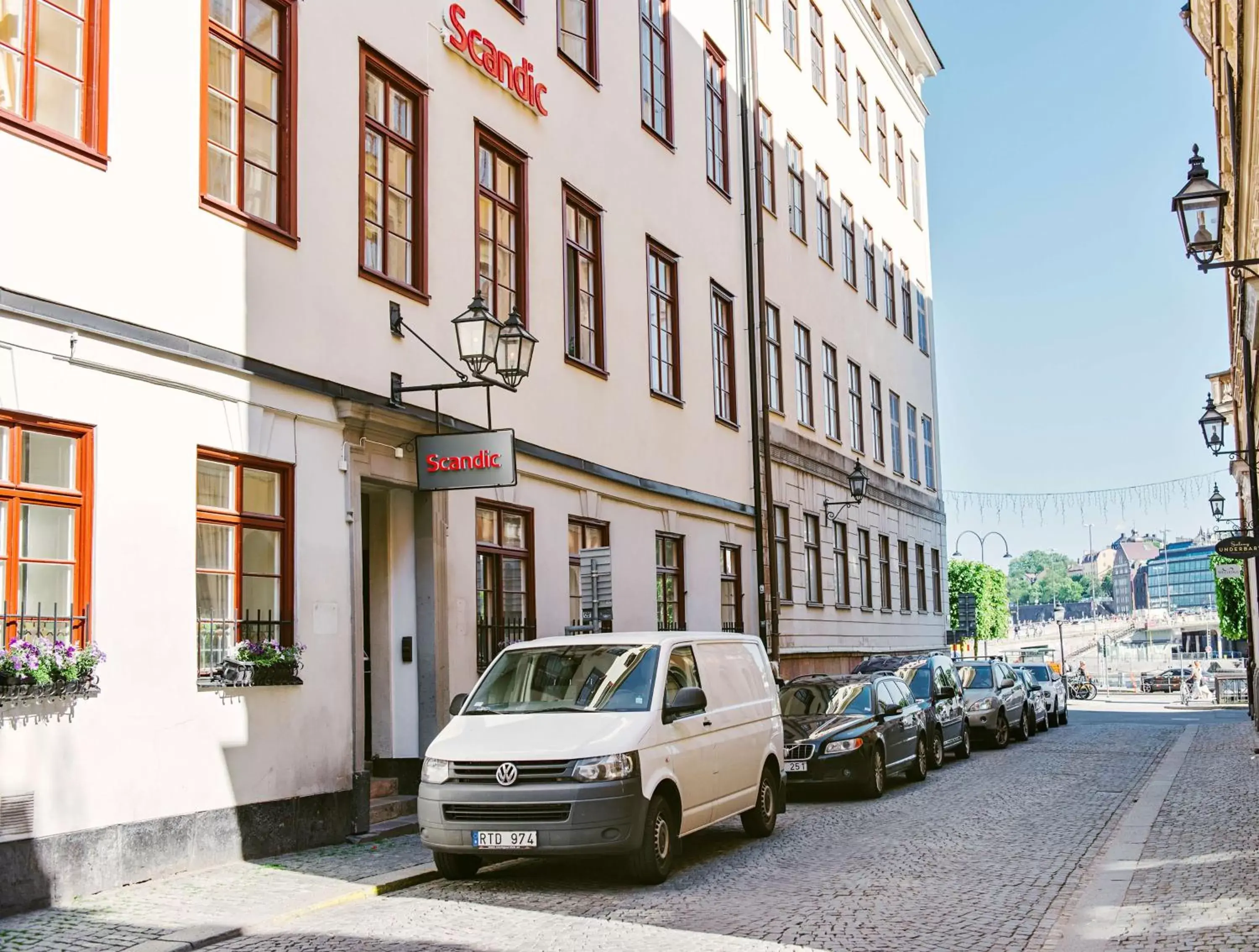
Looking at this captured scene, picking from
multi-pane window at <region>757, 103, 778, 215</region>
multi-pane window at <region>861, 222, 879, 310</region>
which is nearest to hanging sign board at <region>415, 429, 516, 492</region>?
multi-pane window at <region>757, 103, 778, 215</region>

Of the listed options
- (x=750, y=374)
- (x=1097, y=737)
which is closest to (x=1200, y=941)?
(x=750, y=374)

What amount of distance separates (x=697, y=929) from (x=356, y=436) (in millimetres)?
6471

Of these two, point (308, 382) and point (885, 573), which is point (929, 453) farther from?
point (308, 382)

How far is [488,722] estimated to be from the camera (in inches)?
432

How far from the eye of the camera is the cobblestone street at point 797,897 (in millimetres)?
Result: 8469

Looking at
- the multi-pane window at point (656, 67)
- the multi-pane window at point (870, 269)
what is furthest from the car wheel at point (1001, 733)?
the multi-pane window at point (870, 269)

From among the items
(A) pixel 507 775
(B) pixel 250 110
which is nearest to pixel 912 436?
(B) pixel 250 110

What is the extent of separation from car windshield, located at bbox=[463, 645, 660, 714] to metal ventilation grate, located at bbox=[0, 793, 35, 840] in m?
3.26

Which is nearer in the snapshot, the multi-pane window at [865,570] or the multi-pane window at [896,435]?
the multi-pane window at [865,570]

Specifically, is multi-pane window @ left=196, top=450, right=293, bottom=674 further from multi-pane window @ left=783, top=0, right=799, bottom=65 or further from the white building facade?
multi-pane window @ left=783, top=0, right=799, bottom=65

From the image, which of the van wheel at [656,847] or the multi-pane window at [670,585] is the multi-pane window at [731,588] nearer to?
the multi-pane window at [670,585]

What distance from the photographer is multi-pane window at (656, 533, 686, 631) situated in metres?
21.1

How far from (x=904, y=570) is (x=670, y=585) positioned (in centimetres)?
1623

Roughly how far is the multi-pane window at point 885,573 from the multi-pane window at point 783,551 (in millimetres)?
7426
